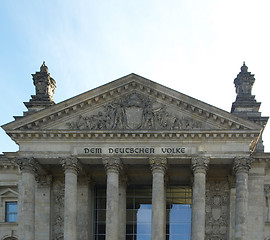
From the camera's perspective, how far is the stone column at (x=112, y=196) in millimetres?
41156

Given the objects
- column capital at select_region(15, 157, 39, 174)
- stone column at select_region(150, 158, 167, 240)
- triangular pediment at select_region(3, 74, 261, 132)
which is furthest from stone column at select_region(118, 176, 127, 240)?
column capital at select_region(15, 157, 39, 174)

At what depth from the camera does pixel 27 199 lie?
41.8m

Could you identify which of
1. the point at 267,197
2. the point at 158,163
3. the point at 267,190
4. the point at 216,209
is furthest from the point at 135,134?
the point at 267,197

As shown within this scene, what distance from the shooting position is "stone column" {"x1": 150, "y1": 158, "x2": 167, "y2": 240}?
134 ft

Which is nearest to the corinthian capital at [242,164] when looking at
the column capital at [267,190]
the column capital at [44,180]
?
the column capital at [267,190]

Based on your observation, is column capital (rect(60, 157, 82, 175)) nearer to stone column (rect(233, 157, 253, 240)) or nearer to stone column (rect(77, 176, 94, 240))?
stone column (rect(77, 176, 94, 240))

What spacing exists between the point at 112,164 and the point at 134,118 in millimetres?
3590

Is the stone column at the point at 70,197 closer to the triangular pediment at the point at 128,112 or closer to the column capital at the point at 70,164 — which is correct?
the column capital at the point at 70,164

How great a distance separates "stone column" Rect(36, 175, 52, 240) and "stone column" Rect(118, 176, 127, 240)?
17.1ft

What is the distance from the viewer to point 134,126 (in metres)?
42.6

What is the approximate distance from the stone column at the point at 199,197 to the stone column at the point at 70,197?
8072 mm

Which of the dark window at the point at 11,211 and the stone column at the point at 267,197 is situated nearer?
the stone column at the point at 267,197

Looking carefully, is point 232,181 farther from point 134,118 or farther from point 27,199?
point 27,199

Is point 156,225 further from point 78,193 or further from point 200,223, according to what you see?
point 78,193
